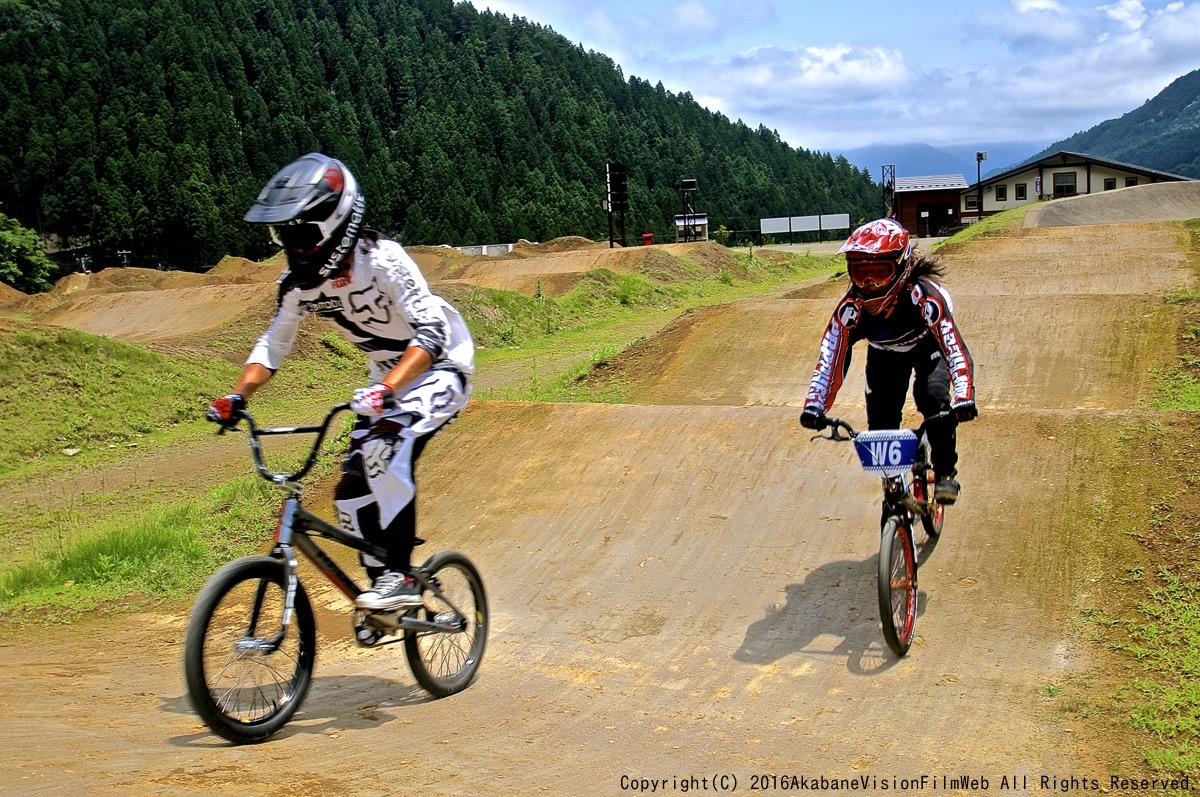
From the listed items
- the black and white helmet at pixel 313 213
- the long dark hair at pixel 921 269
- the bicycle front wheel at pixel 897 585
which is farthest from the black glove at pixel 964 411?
the black and white helmet at pixel 313 213

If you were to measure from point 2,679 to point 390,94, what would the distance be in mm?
130915

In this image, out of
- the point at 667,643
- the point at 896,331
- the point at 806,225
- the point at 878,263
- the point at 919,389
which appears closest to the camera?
the point at 667,643

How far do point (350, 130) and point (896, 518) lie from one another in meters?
111

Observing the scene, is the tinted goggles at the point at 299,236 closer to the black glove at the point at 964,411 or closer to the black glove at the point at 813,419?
the black glove at the point at 813,419

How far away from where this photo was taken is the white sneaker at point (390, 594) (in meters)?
4.52

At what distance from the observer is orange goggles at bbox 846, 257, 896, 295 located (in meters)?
5.88

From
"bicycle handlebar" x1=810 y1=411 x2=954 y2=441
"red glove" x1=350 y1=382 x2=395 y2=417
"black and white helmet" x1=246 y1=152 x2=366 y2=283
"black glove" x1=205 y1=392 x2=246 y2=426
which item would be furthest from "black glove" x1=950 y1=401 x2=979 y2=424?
"black glove" x1=205 y1=392 x2=246 y2=426

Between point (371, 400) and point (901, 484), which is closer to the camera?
Result: point (371, 400)

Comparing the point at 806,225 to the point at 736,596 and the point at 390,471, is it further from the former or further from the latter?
the point at 390,471

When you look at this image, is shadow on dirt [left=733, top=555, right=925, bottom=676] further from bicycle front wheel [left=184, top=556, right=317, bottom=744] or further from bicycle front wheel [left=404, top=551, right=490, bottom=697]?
bicycle front wheel [left=184, top=556, right=317, bottom=744]

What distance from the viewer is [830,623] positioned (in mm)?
5852

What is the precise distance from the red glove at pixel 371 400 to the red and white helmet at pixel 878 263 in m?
2.95

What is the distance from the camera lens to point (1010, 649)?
5.29 m

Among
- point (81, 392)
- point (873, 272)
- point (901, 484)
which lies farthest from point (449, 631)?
point (81, 392)
